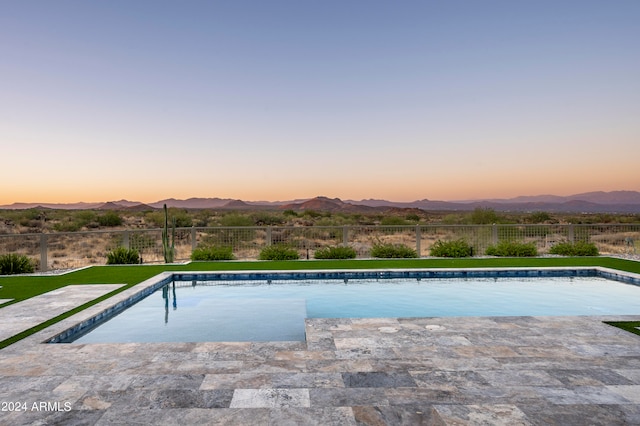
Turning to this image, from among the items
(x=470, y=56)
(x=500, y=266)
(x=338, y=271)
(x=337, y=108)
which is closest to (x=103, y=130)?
(x=337, y=108)

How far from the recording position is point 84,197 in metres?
27.3

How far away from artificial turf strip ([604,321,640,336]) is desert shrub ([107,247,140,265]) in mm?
11713

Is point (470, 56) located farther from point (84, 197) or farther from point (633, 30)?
point (84, 197)

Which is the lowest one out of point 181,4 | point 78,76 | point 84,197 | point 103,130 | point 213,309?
point 213,309

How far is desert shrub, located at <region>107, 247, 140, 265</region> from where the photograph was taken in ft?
42.3

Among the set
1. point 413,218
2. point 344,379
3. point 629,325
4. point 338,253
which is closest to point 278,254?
point 338,253

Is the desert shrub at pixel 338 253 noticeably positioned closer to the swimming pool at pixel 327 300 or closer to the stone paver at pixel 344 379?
the swimming pool at pixel 327 300

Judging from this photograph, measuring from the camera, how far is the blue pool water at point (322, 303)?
645 cm

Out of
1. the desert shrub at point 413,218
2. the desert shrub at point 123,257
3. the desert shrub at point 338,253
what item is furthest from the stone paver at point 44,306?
the desert shrub at point 413,218

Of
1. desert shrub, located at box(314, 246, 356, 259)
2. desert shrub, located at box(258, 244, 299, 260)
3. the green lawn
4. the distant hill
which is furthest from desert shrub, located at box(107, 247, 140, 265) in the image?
the distant hill

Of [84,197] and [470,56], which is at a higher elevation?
[470,56]

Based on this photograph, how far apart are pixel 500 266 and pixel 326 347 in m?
8.30

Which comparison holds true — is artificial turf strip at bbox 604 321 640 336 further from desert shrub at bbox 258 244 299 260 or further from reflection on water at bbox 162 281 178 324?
desert shrub at bbox 258 244 299 260

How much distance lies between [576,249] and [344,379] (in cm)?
1327
